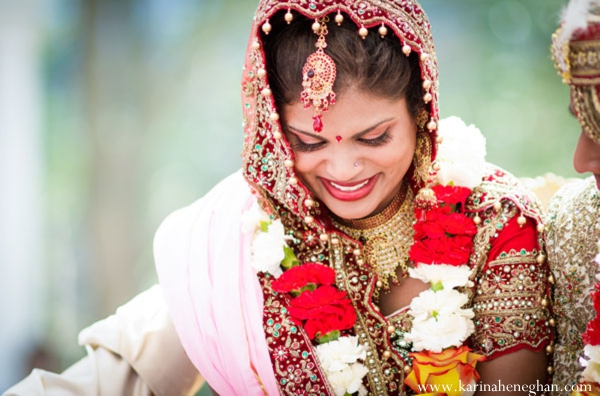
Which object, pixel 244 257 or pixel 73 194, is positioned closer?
pixel 244 257

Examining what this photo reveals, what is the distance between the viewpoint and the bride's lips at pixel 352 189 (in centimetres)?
204

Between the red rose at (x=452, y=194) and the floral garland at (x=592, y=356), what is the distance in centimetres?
43

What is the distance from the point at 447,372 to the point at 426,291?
0.25 m

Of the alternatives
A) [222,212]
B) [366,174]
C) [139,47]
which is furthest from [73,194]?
[366,174]

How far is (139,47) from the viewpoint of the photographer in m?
4.99

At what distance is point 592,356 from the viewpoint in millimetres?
1788

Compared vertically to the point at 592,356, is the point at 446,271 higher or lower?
higher

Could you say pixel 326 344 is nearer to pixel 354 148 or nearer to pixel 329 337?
pixel 329 337

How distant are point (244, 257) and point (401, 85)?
2.40ft

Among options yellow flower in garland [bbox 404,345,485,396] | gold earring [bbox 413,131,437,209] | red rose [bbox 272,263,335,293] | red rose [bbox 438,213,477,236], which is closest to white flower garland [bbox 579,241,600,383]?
yellow flower in garland [bbox 404,345,485,396]

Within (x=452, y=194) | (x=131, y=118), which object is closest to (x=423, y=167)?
(x=452, y=194)

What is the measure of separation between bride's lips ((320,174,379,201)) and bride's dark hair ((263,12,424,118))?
0.24 meters

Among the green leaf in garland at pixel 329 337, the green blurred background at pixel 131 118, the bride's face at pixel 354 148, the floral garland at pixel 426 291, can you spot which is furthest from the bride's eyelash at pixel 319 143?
the green blurred background at pixel 131 118

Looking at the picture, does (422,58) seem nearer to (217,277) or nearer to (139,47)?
(217,277)
